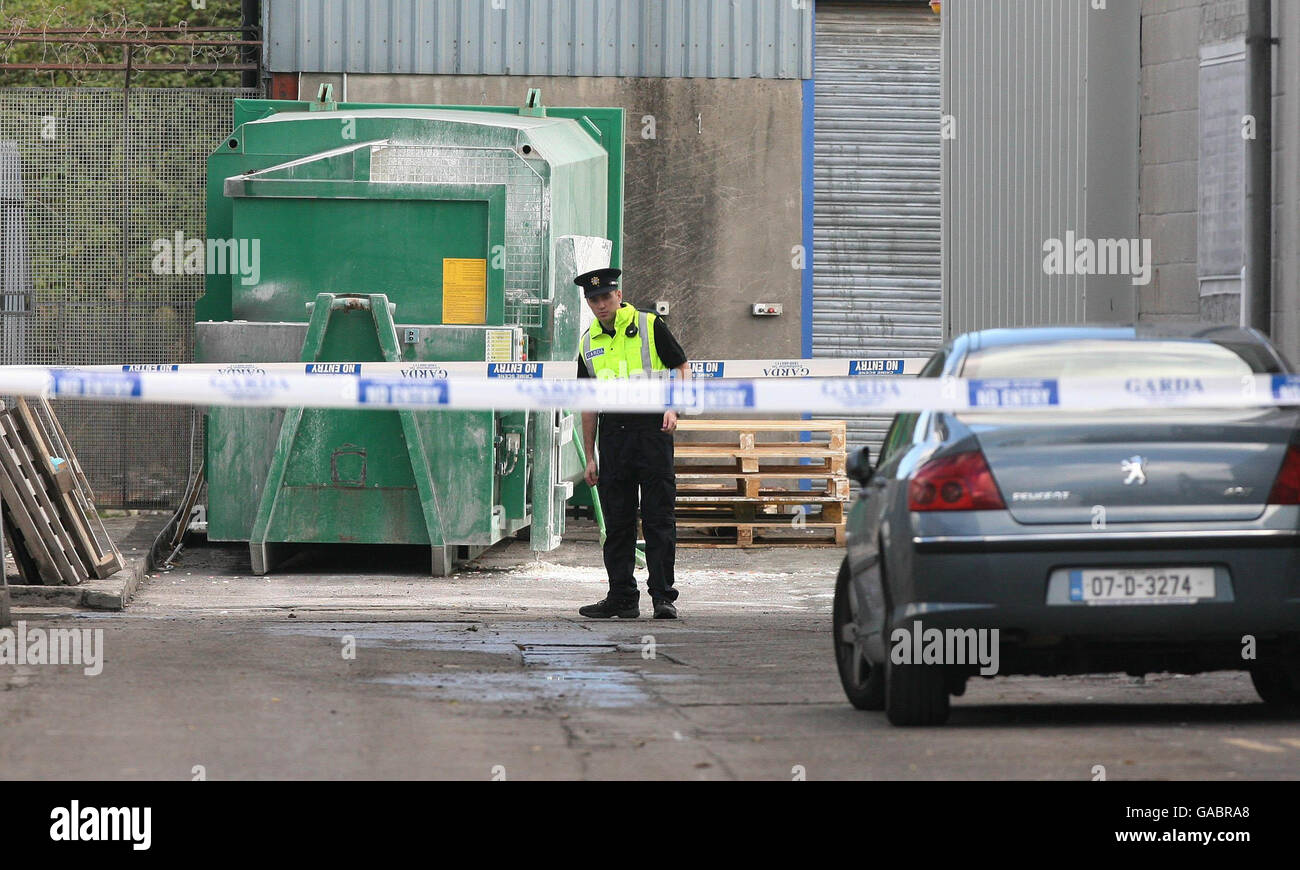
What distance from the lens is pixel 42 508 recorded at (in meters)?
10.6

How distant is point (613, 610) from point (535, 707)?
11.4ft

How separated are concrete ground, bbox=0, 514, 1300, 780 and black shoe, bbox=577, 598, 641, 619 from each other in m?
0.09

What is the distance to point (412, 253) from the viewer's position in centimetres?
1248

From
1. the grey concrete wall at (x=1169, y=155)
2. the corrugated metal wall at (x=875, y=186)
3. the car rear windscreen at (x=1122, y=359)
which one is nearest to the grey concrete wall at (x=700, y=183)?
the corrugated metal wall at (x=875, y=186)

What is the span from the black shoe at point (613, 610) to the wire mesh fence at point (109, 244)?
579 centimetres

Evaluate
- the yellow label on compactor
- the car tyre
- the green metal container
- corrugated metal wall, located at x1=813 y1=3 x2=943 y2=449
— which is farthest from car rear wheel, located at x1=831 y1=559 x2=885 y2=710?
corrugated metal wall, located at x1=813 y1=3 x2=943 y2=449

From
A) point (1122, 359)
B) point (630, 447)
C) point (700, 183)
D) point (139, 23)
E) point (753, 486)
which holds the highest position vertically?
point (139, 23)

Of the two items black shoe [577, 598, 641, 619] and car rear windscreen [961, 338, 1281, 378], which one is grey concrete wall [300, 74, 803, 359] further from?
car rear windscreen [961, 338, 1281, 378]

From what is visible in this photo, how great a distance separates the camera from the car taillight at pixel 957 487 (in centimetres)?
605

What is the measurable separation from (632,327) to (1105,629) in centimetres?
483

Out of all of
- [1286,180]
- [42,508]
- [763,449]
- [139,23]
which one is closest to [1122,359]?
[1286,180]

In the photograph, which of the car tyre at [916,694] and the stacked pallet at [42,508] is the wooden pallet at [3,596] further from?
the car tyre at [916,694]

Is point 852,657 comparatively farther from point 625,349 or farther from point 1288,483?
point 625,349
